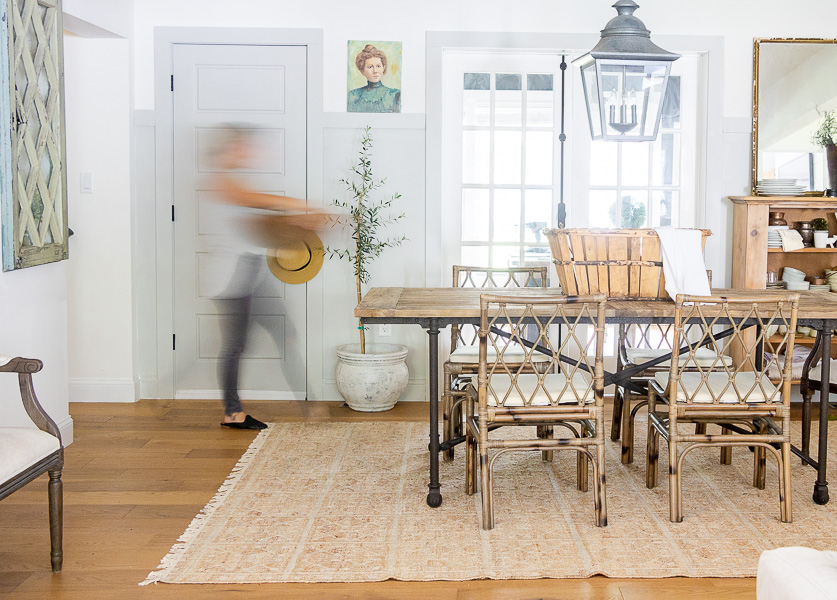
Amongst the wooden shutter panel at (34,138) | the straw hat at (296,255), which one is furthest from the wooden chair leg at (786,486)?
the wooden shutter panel at (34,138)

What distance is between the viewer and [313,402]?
5.27 metres

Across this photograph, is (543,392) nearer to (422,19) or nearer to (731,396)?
(731,396)

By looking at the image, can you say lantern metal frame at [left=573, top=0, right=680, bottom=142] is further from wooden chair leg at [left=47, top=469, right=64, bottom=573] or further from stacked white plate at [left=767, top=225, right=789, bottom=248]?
stacked white plate at [left=767, top=225, right=789, bottom=248]

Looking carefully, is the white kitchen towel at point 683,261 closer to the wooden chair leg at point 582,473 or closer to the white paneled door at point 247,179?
the wooden chair leg at point 582,473

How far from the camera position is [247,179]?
5223mm

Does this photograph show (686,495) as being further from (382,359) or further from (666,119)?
(666,119)

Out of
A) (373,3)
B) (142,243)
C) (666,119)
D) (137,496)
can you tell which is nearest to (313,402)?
(142,243)

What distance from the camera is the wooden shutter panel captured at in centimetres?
355

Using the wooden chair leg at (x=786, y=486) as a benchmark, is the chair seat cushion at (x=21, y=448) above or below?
above

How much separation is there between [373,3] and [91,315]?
2513mm

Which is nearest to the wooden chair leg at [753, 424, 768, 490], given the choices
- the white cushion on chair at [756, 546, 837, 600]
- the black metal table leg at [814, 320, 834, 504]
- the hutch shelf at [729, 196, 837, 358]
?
the black metal table leg at [814, 320, 834, 504]

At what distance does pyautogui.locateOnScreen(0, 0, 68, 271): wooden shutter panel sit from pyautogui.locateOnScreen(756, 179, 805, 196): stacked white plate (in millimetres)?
3876

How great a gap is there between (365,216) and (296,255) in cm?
48

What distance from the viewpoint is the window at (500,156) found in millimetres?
5242
